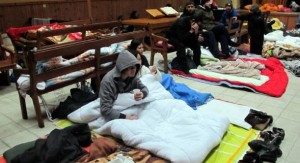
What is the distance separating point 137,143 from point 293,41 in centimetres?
456

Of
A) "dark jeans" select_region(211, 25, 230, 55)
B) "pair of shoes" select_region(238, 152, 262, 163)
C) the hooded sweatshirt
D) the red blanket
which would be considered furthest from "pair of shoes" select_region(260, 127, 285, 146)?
the hooded sweatshirt

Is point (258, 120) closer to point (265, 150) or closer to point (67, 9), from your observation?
point (265, 150)

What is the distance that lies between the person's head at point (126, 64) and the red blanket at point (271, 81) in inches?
66.6

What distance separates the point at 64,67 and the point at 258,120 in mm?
1861

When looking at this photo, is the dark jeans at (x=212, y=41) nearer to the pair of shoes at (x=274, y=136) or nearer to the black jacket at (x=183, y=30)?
the black jacket at (x=183, y=30)

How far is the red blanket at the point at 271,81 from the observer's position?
346cm

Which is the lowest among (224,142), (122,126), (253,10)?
(224,142)

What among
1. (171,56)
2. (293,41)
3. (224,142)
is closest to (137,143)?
(224,142)

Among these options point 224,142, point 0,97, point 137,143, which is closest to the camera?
point 137,143

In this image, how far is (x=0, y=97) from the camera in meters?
3.36

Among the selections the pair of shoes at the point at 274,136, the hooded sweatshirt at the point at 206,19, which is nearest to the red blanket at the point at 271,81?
the pair of shoes at the point at 274,136

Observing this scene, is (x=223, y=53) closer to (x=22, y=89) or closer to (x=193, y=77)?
(x=193, y=77)

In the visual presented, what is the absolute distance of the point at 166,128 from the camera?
2266 millimetres

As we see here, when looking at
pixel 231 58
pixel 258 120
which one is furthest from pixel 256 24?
pixel 258 120
